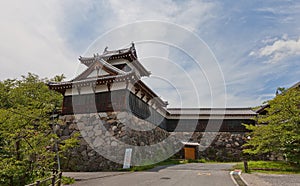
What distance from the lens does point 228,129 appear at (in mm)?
26188

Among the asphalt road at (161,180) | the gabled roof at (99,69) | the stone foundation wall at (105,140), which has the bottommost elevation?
the asphalt road at (161,180)

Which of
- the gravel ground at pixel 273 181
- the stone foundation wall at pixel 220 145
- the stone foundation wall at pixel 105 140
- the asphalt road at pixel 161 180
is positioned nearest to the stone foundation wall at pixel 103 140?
the stone foundation wall at pixel 105 140

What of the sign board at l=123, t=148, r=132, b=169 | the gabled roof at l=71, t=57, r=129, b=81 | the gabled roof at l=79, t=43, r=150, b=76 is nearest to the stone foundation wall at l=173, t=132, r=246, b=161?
the gabled roof at l=79, t=43, r=150, b=76

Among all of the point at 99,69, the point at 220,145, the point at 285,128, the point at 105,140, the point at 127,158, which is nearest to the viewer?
the point at 285,128

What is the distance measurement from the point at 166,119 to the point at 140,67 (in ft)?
26.8

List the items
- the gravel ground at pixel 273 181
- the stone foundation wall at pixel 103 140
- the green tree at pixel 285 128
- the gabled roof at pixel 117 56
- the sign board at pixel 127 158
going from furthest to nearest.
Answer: the gabled roof at pixel 117 56
the stone foundation wall at pixel 103 140
the sign board at pixel 127 158
the green tree at pixel 285 128
the gravel ground at pixel 273 181

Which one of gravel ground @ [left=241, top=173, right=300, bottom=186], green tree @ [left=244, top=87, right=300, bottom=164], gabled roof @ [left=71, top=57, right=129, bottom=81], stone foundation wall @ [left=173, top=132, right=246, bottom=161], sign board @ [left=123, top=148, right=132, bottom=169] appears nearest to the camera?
gravel ground @ [left=241, top=173, right=300, bottom=186]

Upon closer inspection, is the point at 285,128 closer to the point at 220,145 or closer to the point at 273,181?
the point at 273,181

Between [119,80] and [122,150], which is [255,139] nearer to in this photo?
[122,150]

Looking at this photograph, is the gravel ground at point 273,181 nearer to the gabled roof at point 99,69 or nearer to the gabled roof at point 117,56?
the gabled roof at point 99,69

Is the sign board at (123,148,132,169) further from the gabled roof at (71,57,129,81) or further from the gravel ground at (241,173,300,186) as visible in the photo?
the gravel ground at (241,173,300,186)

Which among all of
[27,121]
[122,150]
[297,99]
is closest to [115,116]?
[122,150]

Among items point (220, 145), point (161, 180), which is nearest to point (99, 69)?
point (161, 180)

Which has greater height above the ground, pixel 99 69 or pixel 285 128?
pixel 99 69
